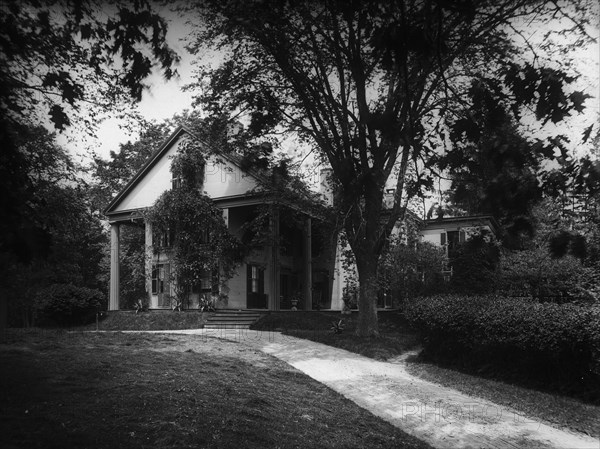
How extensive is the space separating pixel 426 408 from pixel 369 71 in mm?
5440

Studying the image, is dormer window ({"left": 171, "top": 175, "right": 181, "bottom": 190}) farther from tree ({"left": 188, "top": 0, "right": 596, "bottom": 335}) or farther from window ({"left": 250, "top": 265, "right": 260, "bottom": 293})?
tree ({"left": 188, "top": 0, "right": 596, "bottom": 335})

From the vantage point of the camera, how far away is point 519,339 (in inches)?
393

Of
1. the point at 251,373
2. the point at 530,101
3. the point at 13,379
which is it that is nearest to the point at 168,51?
the point at 530,101

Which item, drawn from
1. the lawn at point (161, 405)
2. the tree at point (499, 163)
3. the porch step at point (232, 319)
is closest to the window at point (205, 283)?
the porch step at point (232, 319)

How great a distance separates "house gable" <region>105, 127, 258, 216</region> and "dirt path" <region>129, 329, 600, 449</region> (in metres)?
11.1

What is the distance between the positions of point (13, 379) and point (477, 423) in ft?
20.8

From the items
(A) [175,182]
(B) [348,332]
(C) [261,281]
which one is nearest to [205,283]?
(C) [261,281]

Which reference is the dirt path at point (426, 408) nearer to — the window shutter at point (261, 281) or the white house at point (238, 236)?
the white house at point (238, 236)

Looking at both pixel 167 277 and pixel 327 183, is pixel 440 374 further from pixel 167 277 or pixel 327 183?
pixel 167 277

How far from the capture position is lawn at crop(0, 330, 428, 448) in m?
4.85

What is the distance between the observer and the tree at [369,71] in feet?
13.9

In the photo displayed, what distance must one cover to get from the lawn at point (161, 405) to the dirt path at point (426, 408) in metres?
0.55

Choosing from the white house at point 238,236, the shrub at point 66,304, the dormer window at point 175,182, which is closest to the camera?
the shrub at point 66,304

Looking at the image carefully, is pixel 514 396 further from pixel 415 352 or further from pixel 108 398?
pixel 108 398
